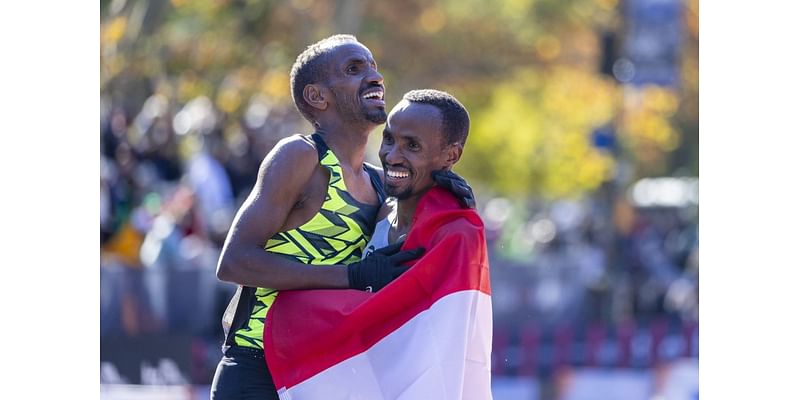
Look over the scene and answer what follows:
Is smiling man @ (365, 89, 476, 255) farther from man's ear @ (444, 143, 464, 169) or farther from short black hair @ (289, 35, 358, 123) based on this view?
short black hair @ (289, 35, 358, 123)

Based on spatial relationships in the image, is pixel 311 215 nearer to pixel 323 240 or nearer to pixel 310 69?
pixel 323 240

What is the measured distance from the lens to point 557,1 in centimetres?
2469

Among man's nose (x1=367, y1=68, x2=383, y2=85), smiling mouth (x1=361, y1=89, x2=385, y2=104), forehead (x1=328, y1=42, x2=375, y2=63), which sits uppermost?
forehead (x1=328, y1=42, x2=375, y2=63)

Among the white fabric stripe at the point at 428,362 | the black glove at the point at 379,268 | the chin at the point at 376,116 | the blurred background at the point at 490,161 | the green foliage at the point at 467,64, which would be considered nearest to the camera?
the white fabric stripe at the point at 428,362

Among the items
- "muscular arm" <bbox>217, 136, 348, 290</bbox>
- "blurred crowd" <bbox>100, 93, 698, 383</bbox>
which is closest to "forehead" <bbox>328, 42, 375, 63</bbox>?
"muscular arm" <bbox>217, 136, 348, 290</bbox>

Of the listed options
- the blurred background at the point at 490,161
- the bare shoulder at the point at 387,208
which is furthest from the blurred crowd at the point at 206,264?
the bare shoulder at the point at 387,208

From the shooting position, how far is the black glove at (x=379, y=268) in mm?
4656

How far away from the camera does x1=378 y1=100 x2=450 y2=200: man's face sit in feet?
15.5

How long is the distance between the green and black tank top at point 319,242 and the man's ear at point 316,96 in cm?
12

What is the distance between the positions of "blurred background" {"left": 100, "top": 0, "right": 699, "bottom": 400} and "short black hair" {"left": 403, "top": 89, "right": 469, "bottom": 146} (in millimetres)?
7040

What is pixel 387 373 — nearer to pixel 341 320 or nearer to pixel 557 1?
pixel 341 320

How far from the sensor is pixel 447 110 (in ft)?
15.7

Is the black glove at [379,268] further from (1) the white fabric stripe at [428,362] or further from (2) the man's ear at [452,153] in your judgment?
(2) the man's ear at [452,153]
